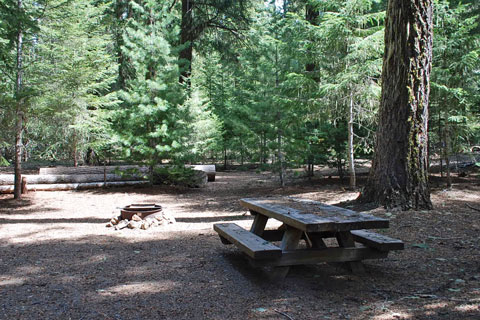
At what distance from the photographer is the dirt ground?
3.39 meters

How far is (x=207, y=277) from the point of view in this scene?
14.2 feet

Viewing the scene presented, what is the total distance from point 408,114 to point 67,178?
1089cm

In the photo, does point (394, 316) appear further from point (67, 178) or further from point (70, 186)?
point (67, 178)

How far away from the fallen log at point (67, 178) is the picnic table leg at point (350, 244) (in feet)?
32.9

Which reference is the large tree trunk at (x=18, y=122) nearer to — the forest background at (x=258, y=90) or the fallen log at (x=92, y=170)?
the forest background at (x=258, y=90)

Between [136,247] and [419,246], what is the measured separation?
418 centimetres

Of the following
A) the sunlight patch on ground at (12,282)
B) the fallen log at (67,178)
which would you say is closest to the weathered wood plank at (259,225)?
the sunlight patch on ground at (12,282)

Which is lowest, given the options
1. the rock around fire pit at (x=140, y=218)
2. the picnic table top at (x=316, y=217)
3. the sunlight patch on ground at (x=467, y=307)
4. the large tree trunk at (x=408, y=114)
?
the sunlight patch on ground at (x=467, y=307)

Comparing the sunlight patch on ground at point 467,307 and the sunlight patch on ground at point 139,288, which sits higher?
the sunlight patch on ground at point 467,307

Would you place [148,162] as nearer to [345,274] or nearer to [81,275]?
[81,275]

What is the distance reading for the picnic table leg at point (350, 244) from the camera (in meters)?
4.34

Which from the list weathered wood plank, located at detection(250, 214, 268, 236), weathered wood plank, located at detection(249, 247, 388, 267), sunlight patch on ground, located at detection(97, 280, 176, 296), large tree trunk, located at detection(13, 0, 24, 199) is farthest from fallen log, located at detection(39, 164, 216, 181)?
weathered wood plank, located at detection(249, 247, 388, 267)

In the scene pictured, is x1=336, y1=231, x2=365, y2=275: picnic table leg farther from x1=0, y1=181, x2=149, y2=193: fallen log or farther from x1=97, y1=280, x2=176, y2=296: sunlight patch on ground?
x1=0, y1=181, x2=149, y2=193: fallen log

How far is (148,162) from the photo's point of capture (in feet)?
40.7
